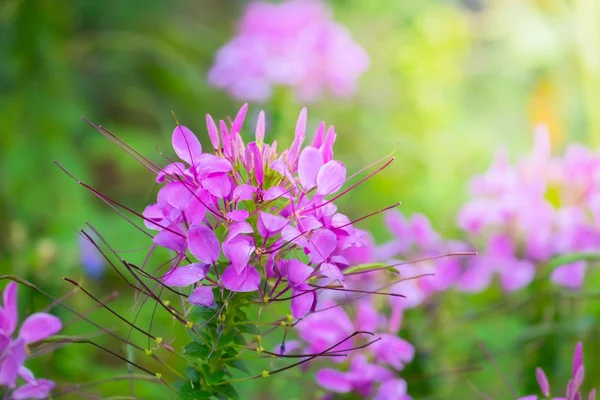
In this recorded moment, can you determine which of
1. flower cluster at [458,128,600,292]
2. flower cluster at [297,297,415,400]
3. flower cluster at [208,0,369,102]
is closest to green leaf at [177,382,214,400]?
flower cluster at [297,297,415,400]

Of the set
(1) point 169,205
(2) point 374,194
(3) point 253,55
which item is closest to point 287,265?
(1) point 169,205

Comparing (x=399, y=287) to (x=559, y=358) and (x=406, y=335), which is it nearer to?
(x=406, y=335)

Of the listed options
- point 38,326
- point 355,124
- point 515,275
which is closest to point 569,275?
point 515,275

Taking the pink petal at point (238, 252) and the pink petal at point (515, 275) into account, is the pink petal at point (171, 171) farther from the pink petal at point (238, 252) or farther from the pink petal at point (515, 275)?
the pink petal at point (515, 275)

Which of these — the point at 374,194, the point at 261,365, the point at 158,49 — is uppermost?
the point at 158,49

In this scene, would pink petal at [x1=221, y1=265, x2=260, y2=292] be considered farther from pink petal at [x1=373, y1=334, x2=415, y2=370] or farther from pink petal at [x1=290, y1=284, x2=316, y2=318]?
pink petal at [x1=373, y1=334, x2=415, y2=370]

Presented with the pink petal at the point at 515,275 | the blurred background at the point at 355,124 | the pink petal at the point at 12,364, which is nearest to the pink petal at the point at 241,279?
the pink petal at the point at 12,364
